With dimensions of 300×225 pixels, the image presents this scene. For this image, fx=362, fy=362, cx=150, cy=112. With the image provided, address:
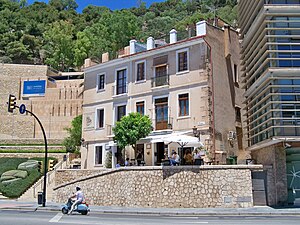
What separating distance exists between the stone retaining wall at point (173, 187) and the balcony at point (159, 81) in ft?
27.3

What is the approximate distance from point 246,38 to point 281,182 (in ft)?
31.7

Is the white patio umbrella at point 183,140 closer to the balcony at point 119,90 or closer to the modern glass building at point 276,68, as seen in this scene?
the modern glass building at point 276,68

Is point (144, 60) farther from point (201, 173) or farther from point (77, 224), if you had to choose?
point (77, 224)

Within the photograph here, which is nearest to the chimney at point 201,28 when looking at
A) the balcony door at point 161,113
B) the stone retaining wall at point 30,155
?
the balcony door at point 161,113

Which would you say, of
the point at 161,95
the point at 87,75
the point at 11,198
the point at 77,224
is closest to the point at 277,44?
the point at 161,95

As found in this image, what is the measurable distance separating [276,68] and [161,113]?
10050 mm

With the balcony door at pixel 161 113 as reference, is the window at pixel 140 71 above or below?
above

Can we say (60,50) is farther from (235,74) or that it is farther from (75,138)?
(235,74)

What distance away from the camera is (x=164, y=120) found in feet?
87.3

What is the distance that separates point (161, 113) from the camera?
1064 inches

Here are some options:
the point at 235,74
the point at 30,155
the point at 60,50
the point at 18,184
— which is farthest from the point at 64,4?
the point at 235,74

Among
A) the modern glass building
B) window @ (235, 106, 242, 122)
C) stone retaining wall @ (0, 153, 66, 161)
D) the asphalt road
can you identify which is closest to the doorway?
window @ (235, 106, 242, 122)

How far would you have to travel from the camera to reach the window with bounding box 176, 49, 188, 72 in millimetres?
26469

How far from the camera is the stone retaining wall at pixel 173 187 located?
1916cm
